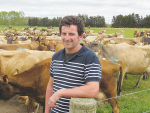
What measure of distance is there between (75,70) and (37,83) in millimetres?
2425

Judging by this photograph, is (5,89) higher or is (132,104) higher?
(5,89)

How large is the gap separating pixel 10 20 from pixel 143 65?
9833 cm

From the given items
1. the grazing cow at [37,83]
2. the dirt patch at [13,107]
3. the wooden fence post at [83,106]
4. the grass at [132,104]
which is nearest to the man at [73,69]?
the wooden fence post at [83,106]

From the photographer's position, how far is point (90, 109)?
1355 millimetres

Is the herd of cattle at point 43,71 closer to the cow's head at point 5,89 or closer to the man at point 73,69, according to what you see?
the cow's head at point 5,89

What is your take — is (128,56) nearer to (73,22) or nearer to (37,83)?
(37,83)

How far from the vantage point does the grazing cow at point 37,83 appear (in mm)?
3777

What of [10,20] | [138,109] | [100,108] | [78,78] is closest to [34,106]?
[100,108]

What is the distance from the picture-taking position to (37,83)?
154 inches

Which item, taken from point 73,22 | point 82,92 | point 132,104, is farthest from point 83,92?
point 132,104

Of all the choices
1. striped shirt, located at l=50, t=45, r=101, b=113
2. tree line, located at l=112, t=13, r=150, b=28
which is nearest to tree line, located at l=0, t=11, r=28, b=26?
tree line, located at l=112, t=13, r=150, b=28

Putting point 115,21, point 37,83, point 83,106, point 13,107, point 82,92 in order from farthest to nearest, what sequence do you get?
1. point 115,21
2. point 13,107
3. point 37,83
4. point 82,92
5. point 83,106

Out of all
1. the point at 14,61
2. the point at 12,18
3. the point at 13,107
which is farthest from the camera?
the point at 12,18

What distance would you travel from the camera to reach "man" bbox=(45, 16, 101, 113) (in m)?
1.55
